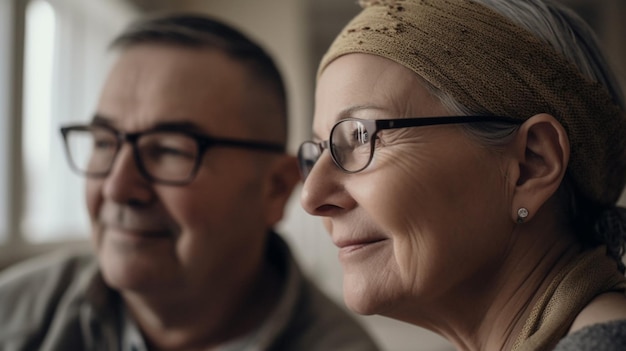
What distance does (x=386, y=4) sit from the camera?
91 cm

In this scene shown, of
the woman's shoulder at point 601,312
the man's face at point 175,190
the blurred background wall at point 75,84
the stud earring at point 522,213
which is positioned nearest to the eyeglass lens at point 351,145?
the stud earring at point 522,213

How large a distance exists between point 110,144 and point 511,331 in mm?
1041

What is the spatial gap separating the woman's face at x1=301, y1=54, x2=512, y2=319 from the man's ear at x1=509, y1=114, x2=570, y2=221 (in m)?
0.02

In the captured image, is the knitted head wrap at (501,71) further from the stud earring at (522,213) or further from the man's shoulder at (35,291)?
the man's shoulder at (35,291)

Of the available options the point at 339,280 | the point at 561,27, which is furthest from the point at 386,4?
the point at 339,280

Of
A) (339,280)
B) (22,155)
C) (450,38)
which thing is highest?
(450,38)

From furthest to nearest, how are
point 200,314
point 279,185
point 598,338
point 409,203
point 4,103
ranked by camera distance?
point 4,103
point 279,185
point 200,314
point 409,203
point 598,338

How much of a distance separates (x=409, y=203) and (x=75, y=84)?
2897 mm

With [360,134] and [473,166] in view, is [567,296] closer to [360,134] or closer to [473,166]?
[473,166]

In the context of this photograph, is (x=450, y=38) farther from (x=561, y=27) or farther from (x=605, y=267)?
(x=605, y=267)

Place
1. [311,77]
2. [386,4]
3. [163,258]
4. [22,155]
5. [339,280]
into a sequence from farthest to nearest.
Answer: [311,77] → [339,280] → [22,155] → [163,258] → [386,4]

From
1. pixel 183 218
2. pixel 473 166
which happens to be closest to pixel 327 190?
pixel 473 166

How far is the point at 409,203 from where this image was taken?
0.79 metres

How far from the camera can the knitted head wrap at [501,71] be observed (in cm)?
80
